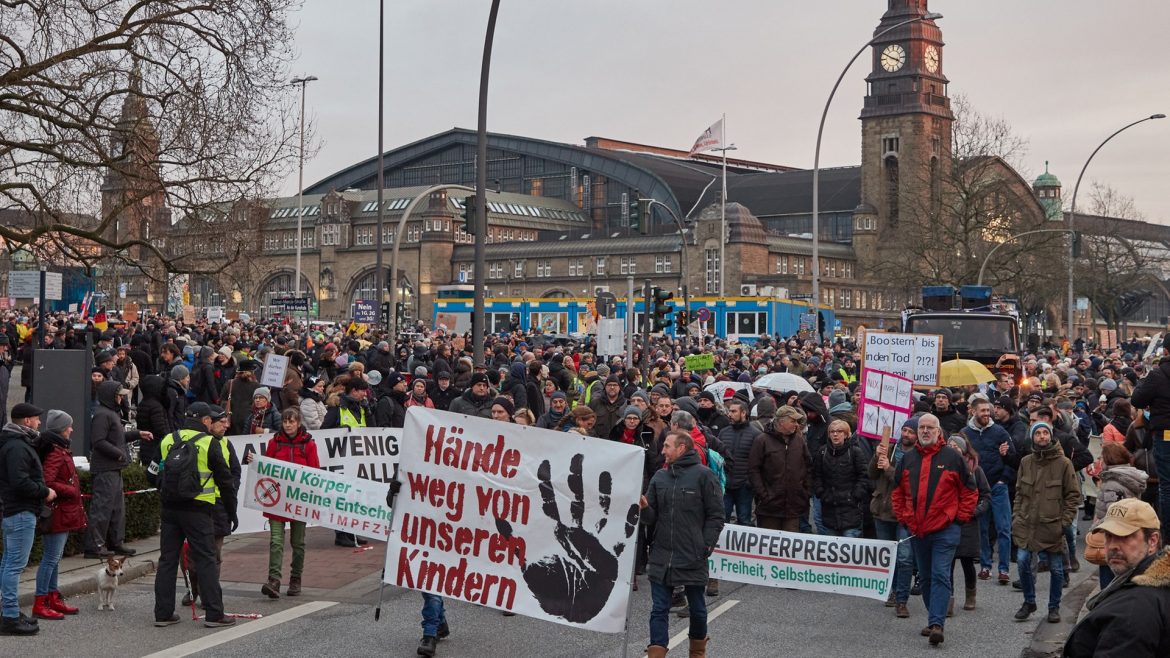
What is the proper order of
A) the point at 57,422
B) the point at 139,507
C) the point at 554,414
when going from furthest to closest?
the point at 554,414
the point at 139,507
the point at 57,422

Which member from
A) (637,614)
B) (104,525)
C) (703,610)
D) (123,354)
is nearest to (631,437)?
(637,614)

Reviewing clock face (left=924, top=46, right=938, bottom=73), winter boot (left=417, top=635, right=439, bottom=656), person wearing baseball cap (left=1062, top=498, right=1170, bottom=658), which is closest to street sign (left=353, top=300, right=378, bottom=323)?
winter boot (left=417, top=635, right=439, bottom=656)

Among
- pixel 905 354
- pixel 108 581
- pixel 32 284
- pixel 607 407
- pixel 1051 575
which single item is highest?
pixel 32 284

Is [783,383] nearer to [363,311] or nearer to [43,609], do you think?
[43,609]

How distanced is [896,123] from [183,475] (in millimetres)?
107392

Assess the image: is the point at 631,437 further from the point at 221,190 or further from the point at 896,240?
the point at 896,240

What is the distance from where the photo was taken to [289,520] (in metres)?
12.0

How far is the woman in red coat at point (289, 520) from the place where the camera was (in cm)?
1161

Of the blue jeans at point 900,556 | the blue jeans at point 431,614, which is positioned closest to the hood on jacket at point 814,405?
the blue jeans at point 900,556

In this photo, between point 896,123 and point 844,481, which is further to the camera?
point 896,123

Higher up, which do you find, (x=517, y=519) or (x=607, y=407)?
(x=607, y=407)

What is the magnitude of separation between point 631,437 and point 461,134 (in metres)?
131

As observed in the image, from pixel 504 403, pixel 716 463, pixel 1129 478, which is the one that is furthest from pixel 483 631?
pixel 1129 478

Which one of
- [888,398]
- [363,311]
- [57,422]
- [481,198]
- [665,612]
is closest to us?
[665,612]
